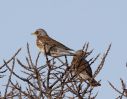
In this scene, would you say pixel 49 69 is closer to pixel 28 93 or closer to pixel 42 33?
pixel 28 93

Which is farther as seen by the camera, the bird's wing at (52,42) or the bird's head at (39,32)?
the bird's head at (39,32)

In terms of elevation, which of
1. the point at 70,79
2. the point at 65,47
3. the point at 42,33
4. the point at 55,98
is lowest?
the point at 55,98

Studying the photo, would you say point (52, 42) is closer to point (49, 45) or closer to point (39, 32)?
point (49, 45)

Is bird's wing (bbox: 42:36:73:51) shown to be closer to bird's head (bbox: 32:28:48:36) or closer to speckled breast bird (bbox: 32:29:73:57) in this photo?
speckled breast bird (bbox: 32:29:73:57)

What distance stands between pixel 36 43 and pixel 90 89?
17.9 feet

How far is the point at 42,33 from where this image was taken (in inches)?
507

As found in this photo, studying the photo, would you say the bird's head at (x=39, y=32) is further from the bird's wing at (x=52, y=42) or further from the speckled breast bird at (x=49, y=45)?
the bird's wing at (x=52, y=42)

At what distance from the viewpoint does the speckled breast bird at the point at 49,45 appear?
33.9 ft

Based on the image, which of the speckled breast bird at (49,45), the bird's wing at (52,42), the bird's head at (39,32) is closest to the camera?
the speckled breast bird at (49,45)

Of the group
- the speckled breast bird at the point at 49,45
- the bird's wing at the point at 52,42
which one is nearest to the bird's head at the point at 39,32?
the speckled breast bird at the point at 49,45

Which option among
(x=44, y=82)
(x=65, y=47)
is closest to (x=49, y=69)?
(x=44, y=82)

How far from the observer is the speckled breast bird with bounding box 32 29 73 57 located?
33.9ft

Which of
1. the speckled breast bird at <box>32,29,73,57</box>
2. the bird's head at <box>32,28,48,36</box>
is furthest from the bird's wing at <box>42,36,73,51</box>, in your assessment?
the bird's head at <box>32,28,48,36</box>

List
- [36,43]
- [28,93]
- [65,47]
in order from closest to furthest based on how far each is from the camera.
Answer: [28,93] → [65,47] → [36,43]
